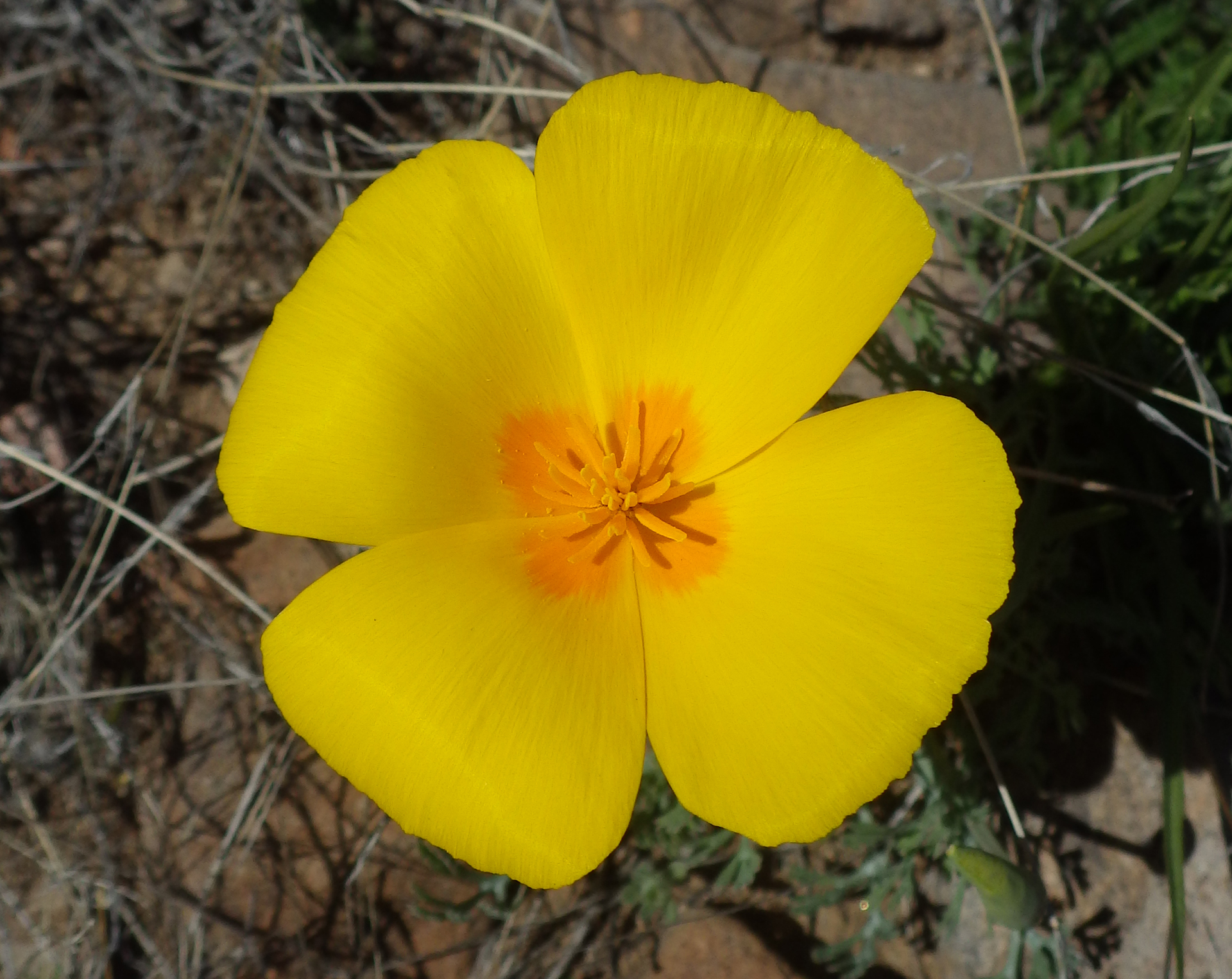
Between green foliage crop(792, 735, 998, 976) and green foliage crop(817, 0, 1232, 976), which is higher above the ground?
green foliage crop(817, 0, 1232, 976)

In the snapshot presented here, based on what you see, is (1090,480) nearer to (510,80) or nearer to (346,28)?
(510,80)

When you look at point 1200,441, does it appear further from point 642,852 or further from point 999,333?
point 642,852

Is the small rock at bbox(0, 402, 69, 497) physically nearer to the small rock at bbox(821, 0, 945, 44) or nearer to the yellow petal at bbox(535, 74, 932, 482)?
the yellow petal at bbox(535, 74, 932, 482)

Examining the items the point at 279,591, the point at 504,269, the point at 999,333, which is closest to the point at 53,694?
the point at 279,591

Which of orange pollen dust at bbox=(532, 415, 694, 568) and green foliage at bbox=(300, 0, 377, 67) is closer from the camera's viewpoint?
orange pollen dust at bbox=(532, 415, 694, 568)

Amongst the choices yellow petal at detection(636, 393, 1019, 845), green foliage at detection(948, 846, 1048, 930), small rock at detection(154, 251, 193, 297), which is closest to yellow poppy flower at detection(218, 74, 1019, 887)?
yellow petal at detection(636, 393, 1019, 845)

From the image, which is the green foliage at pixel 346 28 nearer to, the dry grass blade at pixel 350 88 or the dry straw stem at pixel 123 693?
the dry grass blade at pixel 350 88

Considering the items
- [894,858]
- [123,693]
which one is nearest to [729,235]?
[894,858]
